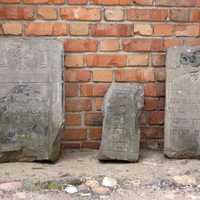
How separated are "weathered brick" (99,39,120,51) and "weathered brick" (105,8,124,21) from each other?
0.56ft

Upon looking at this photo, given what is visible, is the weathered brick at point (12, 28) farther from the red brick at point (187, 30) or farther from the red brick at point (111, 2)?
the red brick at point (187, 30)

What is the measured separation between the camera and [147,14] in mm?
3885

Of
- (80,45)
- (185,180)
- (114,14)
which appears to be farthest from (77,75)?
(185,180)

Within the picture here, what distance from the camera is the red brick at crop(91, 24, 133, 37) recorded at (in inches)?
152

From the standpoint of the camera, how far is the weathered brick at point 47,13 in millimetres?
3812

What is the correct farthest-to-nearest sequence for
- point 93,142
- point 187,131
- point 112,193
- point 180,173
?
point 93,142
point 187,131
point 180,173
point 112,193

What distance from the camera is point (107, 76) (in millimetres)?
3936

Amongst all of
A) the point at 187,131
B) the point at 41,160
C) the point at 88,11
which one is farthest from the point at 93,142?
the point at 88,11

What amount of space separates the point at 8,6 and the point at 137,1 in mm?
998

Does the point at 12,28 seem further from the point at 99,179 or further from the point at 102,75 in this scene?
the point at 99,179

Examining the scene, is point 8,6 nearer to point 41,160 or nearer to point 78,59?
point 78,59

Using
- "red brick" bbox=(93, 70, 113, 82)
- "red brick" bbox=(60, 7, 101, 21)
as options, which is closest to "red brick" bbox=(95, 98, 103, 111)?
"red brick" bbox=(93, 70, 113, 82)

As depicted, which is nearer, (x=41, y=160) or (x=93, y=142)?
(x=41, y=160)

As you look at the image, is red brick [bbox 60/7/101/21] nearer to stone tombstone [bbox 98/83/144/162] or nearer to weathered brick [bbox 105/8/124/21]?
weathered brick [bbox 105/8/124/21]
